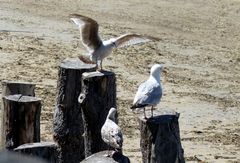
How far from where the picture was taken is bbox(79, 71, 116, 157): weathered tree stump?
726cm

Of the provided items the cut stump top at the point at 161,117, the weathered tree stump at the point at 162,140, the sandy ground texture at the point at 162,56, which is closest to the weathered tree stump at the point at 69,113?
the cut stump top at the point at 161,117

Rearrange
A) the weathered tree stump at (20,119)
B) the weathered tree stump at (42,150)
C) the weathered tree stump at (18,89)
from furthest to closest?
the weathered tree stump at (18,89)
the weathered tree stump at (20,119)
the weathered tree stump at (42,150)

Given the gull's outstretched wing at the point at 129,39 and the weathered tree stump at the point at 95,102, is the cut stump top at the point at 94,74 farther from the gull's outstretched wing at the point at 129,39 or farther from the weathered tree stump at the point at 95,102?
the gull's outstretched wing at the point at 129,39

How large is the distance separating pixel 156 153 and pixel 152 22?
1542 centimetres

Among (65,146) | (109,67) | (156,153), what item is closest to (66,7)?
(109,67)

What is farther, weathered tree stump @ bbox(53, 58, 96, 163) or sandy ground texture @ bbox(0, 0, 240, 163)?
sandy ground texture @ bbox(0, 0, 240, 163)

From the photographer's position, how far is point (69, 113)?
26.1 ft

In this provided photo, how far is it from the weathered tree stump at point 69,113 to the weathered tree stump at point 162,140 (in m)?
1.51

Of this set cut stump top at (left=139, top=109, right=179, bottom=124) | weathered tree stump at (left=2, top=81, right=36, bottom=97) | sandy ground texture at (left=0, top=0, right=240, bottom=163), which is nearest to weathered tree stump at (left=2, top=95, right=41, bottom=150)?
weathered tree stump at (left=2, top=81, right=36, bottom=97)

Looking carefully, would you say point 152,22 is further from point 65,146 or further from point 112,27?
point 65,146

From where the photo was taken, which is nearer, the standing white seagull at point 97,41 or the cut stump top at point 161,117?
the cut stump top at point 161,117

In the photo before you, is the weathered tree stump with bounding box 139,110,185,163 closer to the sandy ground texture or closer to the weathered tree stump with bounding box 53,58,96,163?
the weathered tree stump with bounding box 53,58,96,163

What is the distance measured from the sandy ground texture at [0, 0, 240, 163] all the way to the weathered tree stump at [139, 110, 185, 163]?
3389 millimetres

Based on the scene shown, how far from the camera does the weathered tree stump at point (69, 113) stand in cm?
784
